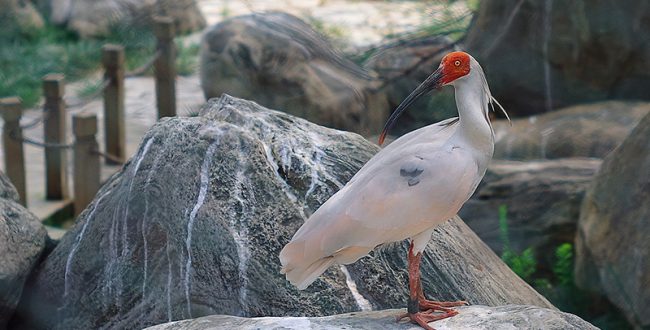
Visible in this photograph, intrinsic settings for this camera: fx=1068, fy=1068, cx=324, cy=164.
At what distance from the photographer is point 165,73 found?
8227mm

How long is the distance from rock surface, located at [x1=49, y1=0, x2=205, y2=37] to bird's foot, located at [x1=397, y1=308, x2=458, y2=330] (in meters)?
8.82

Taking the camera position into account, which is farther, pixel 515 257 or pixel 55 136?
pixel 55 136

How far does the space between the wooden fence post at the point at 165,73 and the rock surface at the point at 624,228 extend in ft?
12.5

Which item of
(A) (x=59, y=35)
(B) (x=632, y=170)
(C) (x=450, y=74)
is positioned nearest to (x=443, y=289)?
(C) (x=450, y=74)

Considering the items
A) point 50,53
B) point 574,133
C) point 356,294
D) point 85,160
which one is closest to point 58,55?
point 50,53

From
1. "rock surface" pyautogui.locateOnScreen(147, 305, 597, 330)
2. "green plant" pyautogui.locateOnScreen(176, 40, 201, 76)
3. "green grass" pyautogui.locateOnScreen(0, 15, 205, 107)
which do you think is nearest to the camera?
"rock surface" pyautogui.locateOnScreen(147, 305, 597, 330)

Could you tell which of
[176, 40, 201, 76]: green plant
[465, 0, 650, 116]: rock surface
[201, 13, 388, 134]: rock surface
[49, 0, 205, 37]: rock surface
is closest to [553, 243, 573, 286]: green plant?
[465, 0, 650, 116]: rock surface

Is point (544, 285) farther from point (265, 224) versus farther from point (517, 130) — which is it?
point (265, 224)

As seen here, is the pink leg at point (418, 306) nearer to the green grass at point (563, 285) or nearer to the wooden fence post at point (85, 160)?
the green grass at point (563, 285)

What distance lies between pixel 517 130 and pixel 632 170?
7.00 ft

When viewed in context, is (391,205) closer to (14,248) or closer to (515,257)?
(14,248)

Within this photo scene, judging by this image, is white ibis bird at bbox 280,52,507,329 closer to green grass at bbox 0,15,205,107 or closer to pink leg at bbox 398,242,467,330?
pink leg at bbox 398,242,467,330

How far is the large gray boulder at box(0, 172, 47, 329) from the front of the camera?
414 centimetres

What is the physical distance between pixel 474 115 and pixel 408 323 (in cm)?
67
